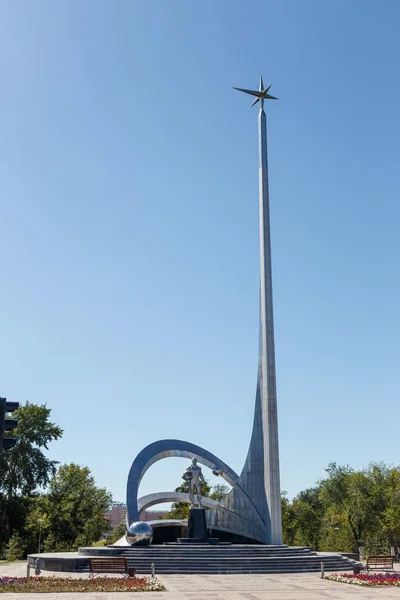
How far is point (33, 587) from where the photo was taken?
14.8 m

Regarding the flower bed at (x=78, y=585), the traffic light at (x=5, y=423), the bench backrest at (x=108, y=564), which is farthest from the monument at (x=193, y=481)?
the traffic light at (x=5, y=423)

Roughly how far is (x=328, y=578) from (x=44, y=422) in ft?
98.2

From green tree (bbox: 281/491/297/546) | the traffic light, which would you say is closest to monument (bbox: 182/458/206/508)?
the traffic light

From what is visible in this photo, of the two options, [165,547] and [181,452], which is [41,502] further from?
[165,547]

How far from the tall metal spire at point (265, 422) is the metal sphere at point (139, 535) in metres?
7.04

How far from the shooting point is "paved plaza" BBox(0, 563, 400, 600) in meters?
13.5

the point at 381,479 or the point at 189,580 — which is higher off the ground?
the point at 381,479

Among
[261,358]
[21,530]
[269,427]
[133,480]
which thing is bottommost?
[21,530]

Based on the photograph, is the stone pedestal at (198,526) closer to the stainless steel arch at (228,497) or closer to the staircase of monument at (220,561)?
the staircase of monument at (220,561)

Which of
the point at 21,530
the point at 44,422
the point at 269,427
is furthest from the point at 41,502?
the point at 269,427

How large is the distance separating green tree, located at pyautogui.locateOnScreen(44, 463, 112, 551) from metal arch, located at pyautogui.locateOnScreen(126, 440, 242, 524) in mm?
15907

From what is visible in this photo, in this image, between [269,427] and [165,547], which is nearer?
[165,547]

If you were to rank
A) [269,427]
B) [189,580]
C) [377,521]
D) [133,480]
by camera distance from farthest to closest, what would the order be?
[377,521] < [269,427] < [133,480] < [189,580]

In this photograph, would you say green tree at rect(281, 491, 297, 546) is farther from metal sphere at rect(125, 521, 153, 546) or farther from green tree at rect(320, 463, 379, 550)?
metal sphere at rect(125, 521, 153, 546)
